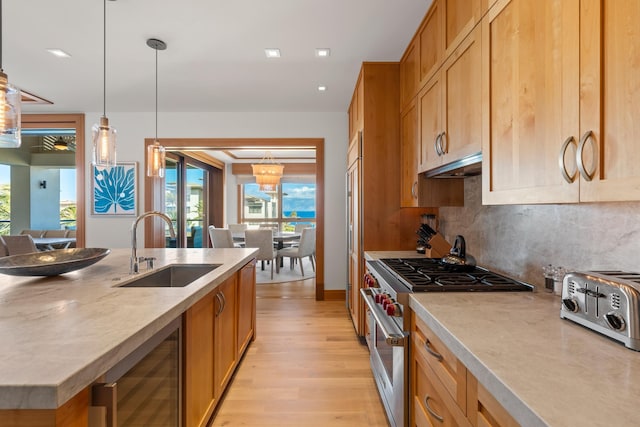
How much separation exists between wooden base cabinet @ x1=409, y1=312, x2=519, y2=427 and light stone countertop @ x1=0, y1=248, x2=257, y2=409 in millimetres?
960

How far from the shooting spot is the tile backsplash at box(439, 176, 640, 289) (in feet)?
3.57

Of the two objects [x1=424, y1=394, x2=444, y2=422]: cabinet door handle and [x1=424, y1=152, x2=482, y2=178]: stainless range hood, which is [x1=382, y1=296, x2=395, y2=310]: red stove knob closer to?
[x1=424, y1=394, x2=444, y2=422]: cabinet door handle

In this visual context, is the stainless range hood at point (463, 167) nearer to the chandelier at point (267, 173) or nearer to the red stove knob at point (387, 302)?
the red stove knob at point (387, 302)

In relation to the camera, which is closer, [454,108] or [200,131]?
[454,108]

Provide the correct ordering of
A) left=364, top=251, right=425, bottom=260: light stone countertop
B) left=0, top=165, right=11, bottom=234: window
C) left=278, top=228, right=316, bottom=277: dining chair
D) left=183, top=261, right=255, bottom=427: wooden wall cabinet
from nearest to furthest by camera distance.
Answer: left=183, top=261, right=255, bottom=427: wooden wall cabinet → left=364, top=251, right=425, bottom=260: light stone countertop → left=278, top=228, right=316, bottom=277: dining chair → left=0, top=165, right=11, bottom=234: window

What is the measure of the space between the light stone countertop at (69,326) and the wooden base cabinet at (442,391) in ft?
3.15

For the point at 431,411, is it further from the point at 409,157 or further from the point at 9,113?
the point at 9,113

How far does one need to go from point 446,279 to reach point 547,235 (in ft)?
1.58

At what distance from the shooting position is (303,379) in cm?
231

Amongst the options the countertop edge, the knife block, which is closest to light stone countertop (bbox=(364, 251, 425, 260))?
the knife block

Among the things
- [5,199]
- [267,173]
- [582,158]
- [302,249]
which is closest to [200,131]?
[267,173]

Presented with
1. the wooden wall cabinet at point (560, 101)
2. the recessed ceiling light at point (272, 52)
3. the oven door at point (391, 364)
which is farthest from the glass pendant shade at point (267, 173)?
the wooden wall cabinet at point (560, 101)

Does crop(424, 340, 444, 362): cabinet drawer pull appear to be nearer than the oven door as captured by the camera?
Yes

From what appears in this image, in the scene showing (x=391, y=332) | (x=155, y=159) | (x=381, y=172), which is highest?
(x=155, y=159)
